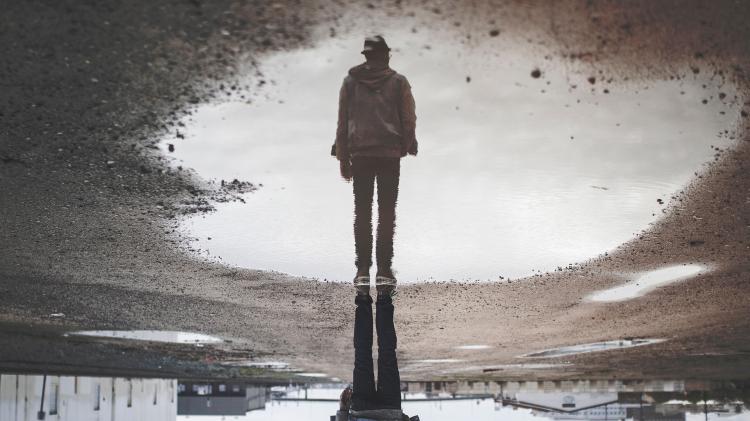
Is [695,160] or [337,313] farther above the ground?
[695,160]

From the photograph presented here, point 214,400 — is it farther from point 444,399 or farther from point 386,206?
point 386,206

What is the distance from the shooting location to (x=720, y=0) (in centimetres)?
230

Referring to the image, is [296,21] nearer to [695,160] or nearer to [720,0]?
[720,0]

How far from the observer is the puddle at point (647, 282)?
16.6 ft

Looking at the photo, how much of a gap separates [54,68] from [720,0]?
2.52 m

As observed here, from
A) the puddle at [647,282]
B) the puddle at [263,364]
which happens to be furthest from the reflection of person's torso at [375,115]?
the puddle at [263,364]

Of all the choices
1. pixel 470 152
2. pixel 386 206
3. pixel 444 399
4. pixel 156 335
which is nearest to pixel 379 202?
pixel 386 206

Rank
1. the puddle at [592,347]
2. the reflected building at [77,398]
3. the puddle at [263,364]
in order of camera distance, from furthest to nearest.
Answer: the reflected building at [77,398], the puddle at [263,364], the puddle at [592,347]

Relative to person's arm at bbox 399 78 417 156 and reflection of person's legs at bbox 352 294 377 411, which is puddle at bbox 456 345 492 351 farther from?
person's arm at bbox 399 78 417 156

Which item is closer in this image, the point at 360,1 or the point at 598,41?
the point at 360,1

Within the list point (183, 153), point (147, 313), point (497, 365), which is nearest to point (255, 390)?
point (497, 365)

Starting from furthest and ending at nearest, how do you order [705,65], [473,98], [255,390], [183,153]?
[255,390] < [183,153] < [473,98] < [705,65]

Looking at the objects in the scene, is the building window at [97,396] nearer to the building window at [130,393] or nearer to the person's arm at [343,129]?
the building window at [130,393]

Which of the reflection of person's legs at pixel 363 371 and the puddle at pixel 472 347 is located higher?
the reflection of person's legs at pixel 363 371
